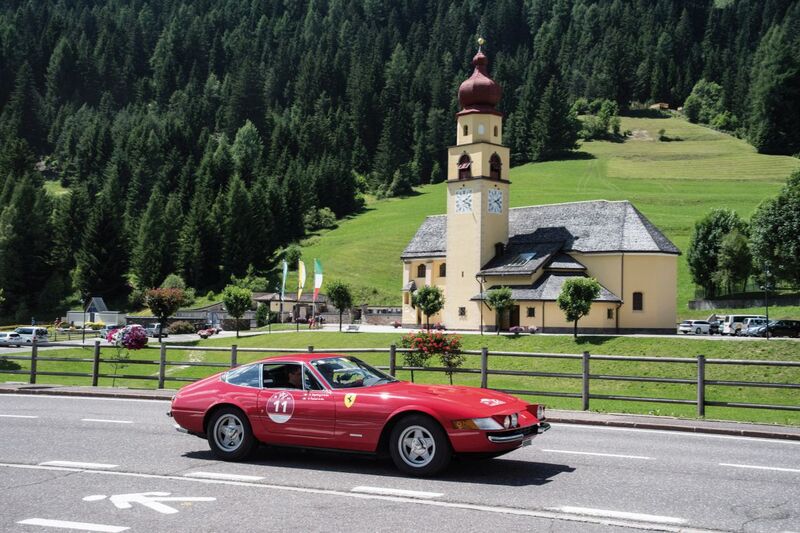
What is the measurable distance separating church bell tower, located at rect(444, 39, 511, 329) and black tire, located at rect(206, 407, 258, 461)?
178ft

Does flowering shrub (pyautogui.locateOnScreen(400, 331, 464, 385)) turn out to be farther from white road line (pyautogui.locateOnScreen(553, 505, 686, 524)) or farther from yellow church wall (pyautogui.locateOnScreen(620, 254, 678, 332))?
yellow church wall (pyautogui.locateOnScreen(620, 254, 678, 332))

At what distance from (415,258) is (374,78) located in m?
114

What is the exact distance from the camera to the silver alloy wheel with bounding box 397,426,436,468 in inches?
418

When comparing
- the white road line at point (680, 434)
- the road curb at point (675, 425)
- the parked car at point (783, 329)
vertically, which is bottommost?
the white road line at point (680, 434)

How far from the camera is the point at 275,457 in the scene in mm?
Answer: 12461

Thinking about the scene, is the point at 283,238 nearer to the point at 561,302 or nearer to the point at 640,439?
the point at 561,302

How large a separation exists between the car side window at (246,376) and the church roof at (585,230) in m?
52.1

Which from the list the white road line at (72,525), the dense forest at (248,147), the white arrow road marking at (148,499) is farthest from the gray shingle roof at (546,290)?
the white road line at (72,525)

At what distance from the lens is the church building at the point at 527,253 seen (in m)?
60.6

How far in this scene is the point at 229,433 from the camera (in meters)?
12.1

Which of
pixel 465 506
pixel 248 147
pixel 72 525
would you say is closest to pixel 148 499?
pixel 72 525

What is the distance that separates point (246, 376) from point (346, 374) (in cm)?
164

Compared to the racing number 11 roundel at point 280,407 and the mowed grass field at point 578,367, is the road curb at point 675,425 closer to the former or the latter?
the mowed grass field at point 578,367

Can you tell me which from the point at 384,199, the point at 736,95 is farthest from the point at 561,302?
the point at 736,95
